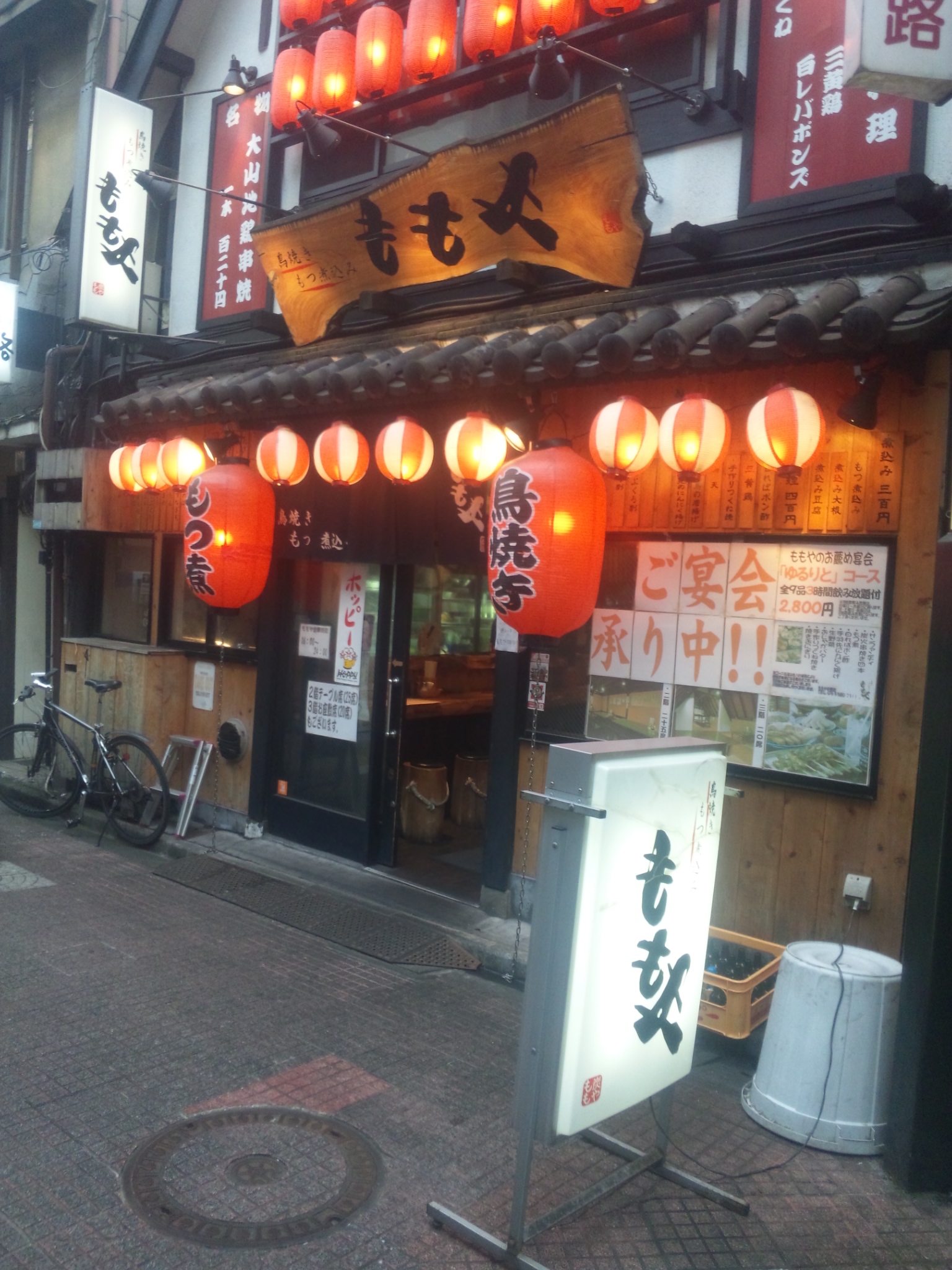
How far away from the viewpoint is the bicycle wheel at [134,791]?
34.9ft

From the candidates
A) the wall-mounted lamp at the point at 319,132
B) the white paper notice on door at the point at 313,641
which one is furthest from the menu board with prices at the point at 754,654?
the wall-mounted lamp at the point at 319,132

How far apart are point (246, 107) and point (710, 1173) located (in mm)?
11443

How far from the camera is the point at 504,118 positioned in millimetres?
8984

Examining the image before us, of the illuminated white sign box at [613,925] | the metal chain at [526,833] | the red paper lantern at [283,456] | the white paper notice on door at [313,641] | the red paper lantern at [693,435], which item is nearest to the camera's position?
the illuminated white sign box at [613,925]

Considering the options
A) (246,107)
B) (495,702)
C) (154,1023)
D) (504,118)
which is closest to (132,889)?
(154,1023)

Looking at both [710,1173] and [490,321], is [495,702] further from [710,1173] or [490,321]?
[710,1173]

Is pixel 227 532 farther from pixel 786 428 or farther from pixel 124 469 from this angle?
pixel 786 428

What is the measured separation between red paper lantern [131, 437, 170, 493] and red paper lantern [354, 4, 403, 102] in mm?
4127

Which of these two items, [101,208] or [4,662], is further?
[4,662]

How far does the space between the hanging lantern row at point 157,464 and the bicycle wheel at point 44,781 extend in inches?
129

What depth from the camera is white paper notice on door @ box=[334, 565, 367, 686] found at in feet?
33.2

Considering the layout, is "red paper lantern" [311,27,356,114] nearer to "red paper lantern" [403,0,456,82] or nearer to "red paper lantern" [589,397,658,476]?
"red paper lantern" [403,0,456,82]

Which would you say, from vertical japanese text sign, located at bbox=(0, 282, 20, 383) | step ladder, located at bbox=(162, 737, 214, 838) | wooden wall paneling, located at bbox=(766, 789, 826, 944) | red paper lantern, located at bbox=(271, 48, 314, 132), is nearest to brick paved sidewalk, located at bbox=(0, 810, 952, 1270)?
wooden wall paneling, located at bbox=(766, 789, 826, 944)

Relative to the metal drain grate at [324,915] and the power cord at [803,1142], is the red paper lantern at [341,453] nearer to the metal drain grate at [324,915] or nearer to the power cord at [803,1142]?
the metal drain grate at [324,915]
